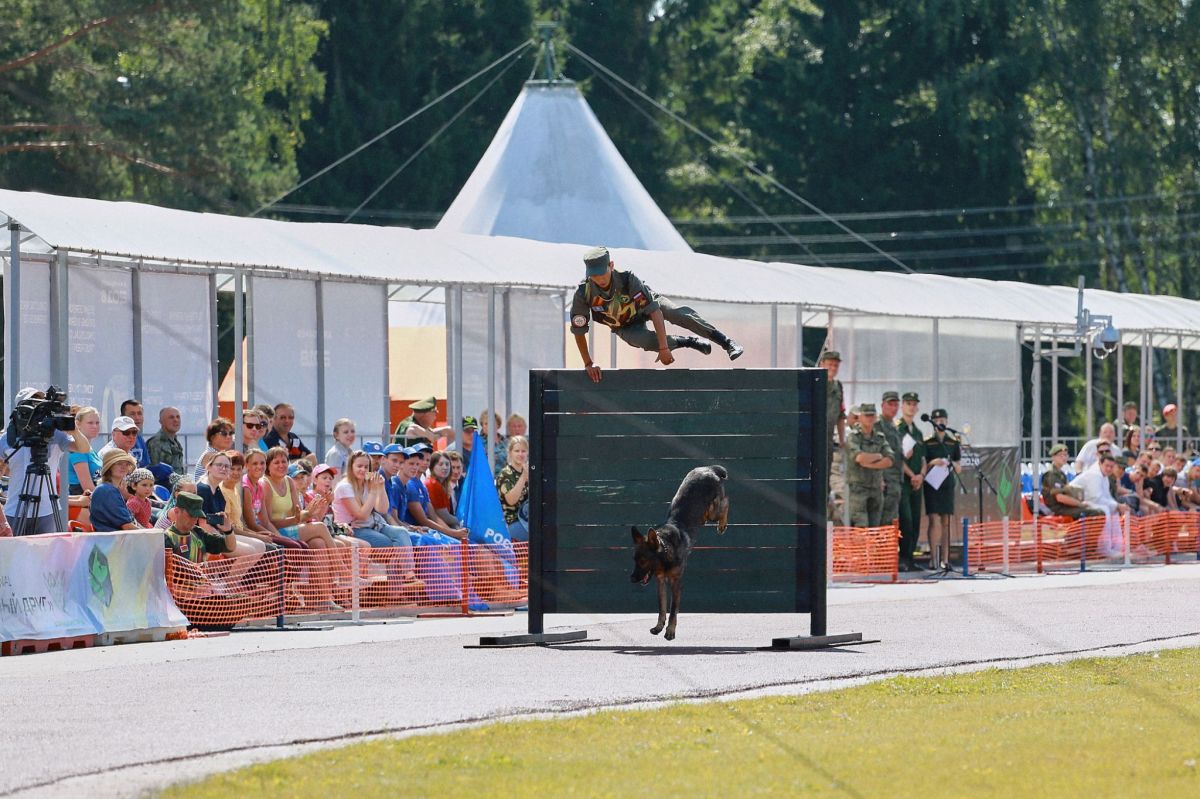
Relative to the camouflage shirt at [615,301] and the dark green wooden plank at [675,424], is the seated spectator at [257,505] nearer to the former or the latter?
the dark green wooden plank at [675,424]

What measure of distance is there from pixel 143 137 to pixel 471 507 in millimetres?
27369

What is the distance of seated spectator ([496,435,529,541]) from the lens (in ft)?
69.9

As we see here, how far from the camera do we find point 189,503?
16.9 meters

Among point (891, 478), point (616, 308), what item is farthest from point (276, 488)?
point (891, 478)

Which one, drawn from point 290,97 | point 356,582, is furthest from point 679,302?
point 290,97

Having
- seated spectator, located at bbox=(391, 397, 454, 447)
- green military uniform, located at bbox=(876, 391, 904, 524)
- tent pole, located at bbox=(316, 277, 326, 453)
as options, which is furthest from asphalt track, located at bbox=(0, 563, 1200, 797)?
tent pole, located at bbox=(316, 277, 326, 453)

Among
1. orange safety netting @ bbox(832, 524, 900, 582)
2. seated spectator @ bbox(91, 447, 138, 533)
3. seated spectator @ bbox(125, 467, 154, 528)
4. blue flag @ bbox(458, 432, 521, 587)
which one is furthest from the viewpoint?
orange safety netting @ bbox(832, 524, 900, 582)

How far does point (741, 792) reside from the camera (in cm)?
878

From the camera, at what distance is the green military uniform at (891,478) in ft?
81.1

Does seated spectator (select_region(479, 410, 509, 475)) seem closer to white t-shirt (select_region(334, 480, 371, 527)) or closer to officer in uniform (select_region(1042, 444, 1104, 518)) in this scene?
white t-shirt (select_region(334, 480, 371, 527))

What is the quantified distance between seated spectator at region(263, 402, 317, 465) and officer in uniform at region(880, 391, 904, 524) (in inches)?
271

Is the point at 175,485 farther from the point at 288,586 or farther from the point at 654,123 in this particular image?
the point at 654,123

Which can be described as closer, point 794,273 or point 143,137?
point 794,273

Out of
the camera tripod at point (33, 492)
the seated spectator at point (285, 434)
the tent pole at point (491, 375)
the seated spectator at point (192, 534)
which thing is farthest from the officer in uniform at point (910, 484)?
the camera tripod at point (33, 492)
